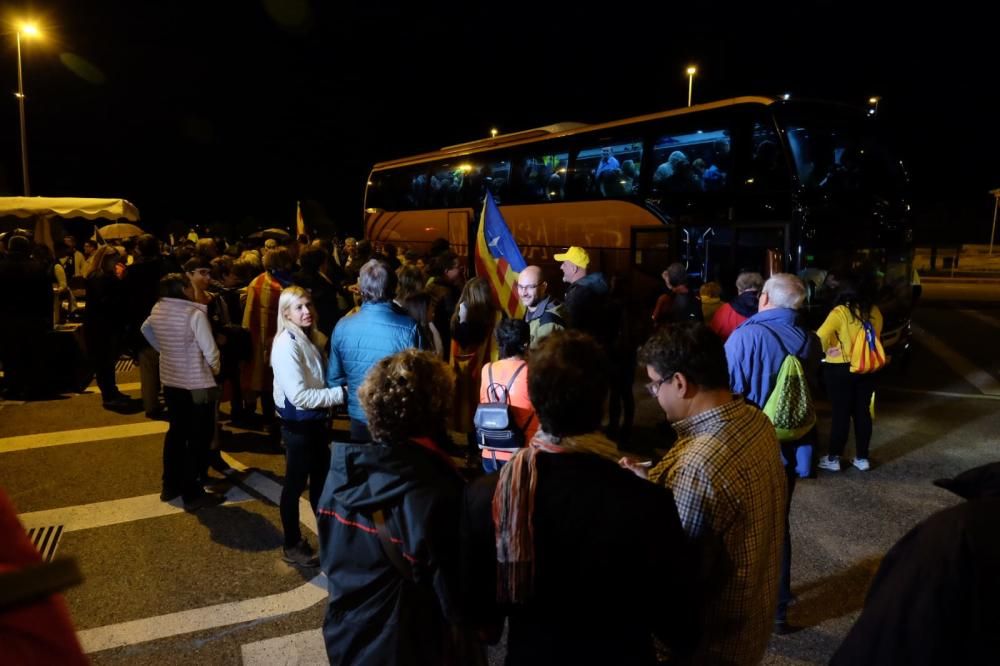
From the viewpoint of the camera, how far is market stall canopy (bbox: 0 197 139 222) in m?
12.2

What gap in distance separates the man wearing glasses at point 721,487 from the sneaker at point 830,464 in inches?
171

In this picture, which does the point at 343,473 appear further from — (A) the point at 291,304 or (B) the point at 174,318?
(B) the point at 174,318

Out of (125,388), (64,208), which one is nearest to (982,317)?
(125,388)

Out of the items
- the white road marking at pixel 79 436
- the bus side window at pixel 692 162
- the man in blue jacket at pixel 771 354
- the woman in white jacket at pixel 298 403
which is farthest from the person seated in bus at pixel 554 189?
the man in blue jacket at pixel 771 354

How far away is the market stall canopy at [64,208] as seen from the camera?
12180 mm

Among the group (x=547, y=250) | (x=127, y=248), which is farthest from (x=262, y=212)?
(x=547, y=250)

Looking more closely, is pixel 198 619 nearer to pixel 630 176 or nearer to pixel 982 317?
pixel 630 176

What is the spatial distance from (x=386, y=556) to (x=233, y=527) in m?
3.34

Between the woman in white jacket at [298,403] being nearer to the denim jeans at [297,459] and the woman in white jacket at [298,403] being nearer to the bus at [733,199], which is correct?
the denim jeans at [297,459]

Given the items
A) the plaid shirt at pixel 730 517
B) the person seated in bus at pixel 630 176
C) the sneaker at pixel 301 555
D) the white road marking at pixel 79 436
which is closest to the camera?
the plaid shirt at pixel 730 517

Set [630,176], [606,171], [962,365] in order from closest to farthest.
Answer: [962,365] < [630,176] < [606,171]

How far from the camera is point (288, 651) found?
139 inches

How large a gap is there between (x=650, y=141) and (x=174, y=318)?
8419 mm

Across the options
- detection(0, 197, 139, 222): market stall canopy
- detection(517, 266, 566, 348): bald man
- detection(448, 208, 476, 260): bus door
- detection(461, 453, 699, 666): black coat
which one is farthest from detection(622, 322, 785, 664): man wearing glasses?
detection(448, 208, 476, 260): bus door
